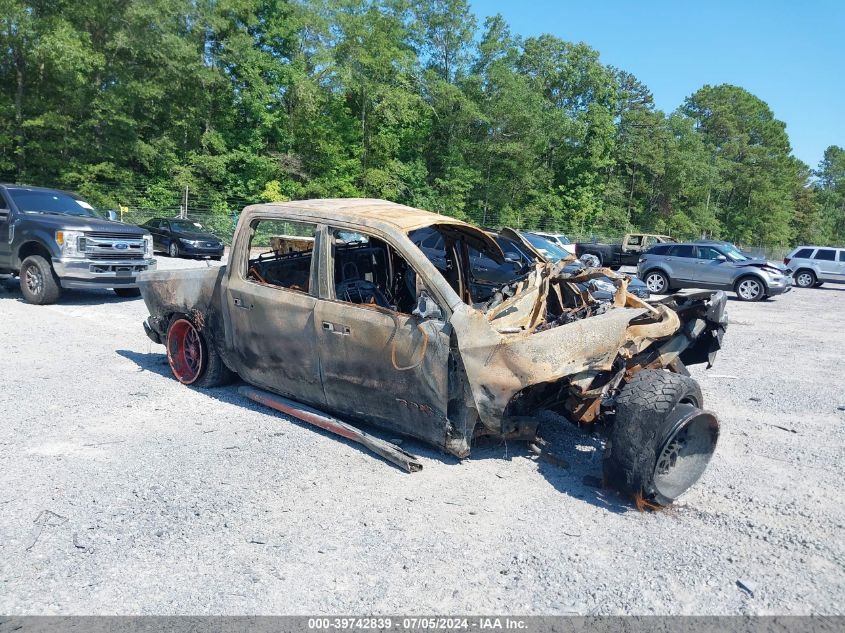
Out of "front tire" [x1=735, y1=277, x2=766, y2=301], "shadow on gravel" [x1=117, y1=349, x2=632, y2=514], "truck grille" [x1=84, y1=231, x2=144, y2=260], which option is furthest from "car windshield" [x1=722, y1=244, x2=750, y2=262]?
"truck grille" [x1=84, y1=231, x2=144, y2=260]

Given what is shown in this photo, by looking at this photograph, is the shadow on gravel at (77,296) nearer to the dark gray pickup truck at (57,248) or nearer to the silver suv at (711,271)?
the dark gray pickup truck at (57,248)

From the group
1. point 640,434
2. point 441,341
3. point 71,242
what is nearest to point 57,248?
point 71,242

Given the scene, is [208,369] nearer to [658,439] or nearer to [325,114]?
[658,439]

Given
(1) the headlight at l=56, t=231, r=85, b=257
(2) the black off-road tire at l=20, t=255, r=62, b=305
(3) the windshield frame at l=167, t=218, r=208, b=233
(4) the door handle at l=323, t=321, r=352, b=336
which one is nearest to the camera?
(4) the door handle at l=323, t=321, r=352, b=336

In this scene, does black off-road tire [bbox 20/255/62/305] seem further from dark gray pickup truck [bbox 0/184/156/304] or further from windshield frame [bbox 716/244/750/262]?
windshield frame [bbox 716/244/750/262]

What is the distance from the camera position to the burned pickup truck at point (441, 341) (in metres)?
3.93

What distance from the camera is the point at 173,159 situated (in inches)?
1284

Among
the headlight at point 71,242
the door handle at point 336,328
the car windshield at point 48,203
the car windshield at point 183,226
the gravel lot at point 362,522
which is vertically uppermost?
the car windshield at point 48,203

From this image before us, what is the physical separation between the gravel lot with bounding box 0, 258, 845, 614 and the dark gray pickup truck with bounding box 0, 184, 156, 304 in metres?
5.32

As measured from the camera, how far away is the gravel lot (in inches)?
117

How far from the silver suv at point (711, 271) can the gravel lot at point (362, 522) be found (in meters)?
13.5

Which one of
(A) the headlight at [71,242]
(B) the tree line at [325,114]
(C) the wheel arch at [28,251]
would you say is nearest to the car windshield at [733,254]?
(A) the headlight at [71,242]

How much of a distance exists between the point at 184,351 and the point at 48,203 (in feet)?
24.1

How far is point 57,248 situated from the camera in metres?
10.4
